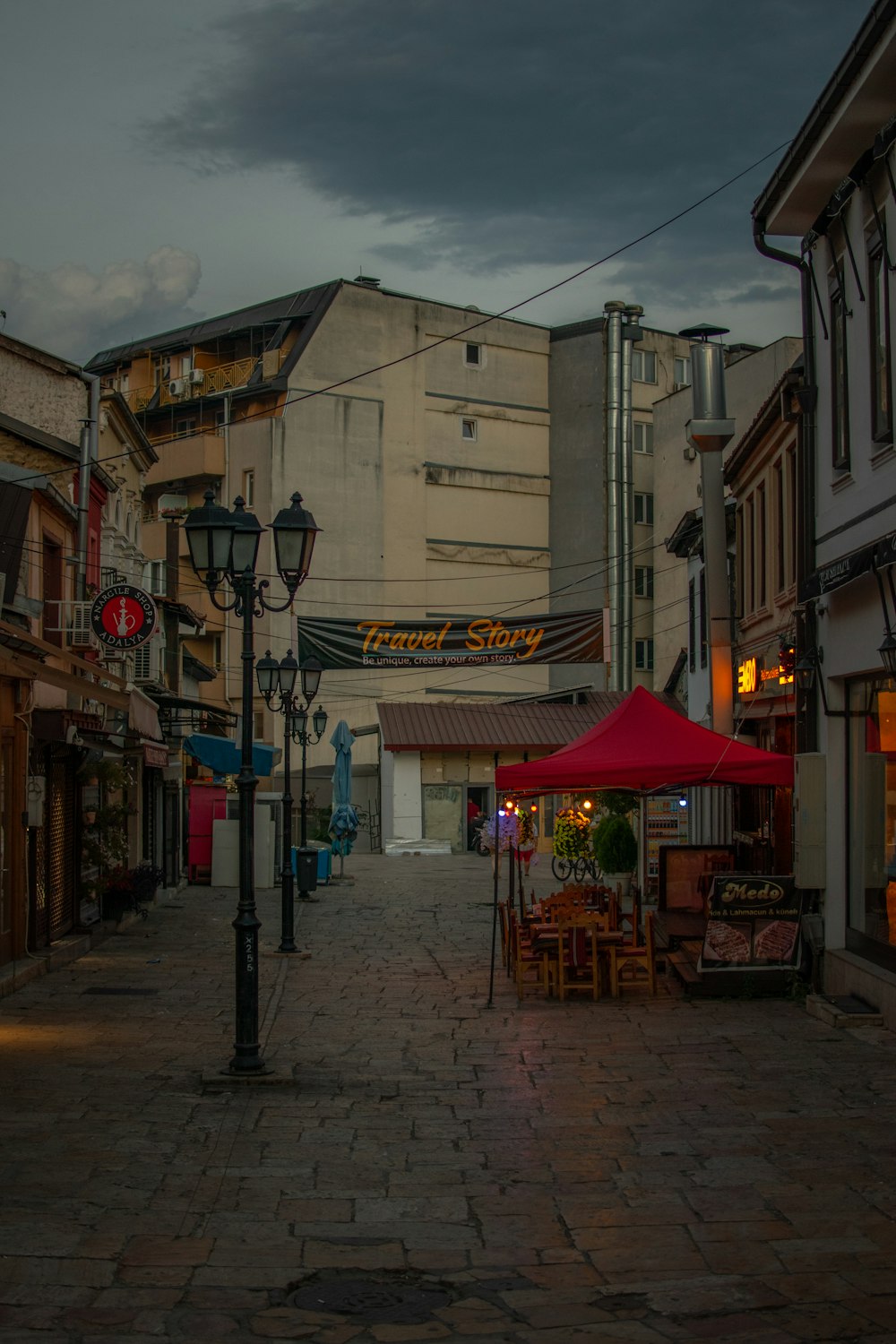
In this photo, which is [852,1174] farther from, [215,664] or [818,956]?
[215,664]

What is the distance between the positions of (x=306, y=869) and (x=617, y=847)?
21.0 ft

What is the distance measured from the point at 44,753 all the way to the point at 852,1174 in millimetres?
12918

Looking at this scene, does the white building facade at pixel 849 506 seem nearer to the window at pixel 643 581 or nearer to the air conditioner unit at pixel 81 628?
the air conditioner unit at pixel 81 628

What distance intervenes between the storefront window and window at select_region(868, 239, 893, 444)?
226 centimetres

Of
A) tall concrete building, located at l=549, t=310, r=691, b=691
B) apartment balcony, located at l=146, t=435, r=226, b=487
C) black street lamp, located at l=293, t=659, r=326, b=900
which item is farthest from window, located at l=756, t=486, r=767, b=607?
apartment balcony, located at l=146, t=435, r=226, b=487

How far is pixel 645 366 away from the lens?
181 feet

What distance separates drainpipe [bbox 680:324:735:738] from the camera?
62.8 feet

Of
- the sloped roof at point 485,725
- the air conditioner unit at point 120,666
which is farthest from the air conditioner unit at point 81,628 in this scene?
the sloped roof at point 485,725

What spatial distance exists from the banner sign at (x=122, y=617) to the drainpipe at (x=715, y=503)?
7715 millimetres

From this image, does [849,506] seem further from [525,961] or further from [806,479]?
[525,961]

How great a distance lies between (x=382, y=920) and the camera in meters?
24.3

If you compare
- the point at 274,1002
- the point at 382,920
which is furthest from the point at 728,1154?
the point at 382,920

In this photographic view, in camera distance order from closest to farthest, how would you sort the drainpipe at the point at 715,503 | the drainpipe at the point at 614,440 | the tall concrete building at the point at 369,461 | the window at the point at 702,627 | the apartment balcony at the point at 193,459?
the drainpipe at the point at 715,503 → the window at the point at 702,627 → the tall concrete building at the point at 369,461 → the apartment balcony at the point at 193,459 → the drainpipe at the point at 614,440

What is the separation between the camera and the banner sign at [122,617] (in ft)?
67.1
